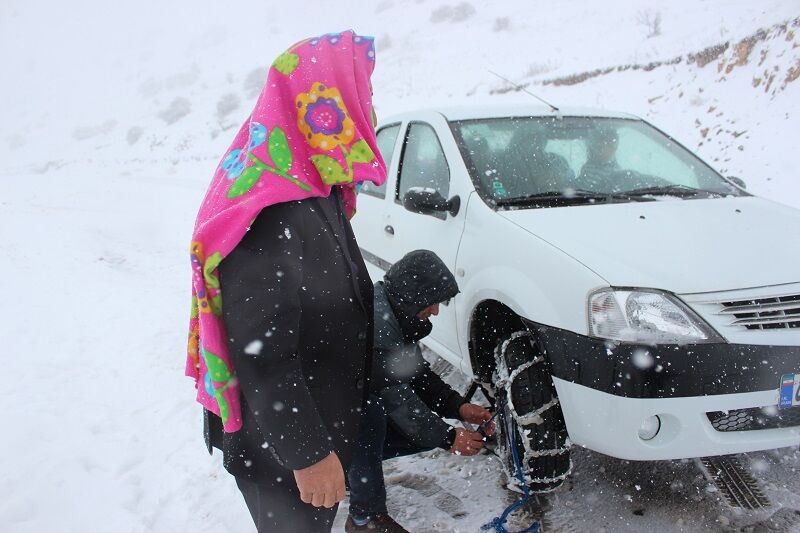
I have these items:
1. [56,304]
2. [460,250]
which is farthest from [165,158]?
[460,250]

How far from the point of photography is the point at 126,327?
5.21 metres

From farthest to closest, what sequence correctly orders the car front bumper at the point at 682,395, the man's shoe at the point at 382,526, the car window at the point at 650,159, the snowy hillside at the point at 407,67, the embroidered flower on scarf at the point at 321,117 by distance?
the snowy hillside at the point at 407,67
the car window at the point at 650,159
the man's shoe at the point at 382,526
the car front bumper at the point at 682,395
the embroidered flower on scarf at the point at 321,117

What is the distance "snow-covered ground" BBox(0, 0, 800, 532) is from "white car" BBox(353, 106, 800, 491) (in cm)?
56

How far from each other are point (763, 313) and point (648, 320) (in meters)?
0.42

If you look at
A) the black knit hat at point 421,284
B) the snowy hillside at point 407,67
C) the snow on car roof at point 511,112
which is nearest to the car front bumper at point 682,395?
the black knit hat at point 421,284

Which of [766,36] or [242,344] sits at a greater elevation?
[766,36]

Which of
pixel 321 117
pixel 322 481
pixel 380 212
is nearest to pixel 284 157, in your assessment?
pixel 321 117

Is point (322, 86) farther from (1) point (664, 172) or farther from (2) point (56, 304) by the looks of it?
(2) point (56, 304)

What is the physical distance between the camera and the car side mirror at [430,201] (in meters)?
2.76

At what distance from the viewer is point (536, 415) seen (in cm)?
217

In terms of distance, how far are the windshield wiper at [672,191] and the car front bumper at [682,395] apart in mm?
1113

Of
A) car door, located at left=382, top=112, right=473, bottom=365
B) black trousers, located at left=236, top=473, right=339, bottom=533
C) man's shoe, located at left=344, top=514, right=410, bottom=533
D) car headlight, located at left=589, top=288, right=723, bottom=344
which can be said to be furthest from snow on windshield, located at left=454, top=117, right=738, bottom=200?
black trousers, located at left=236, top=473, right=339, bottom=533

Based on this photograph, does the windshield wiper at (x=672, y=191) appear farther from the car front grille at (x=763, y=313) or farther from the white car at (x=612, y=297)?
the car front grille at (x=763, y=313)

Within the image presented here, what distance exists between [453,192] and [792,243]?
149 centimetres
